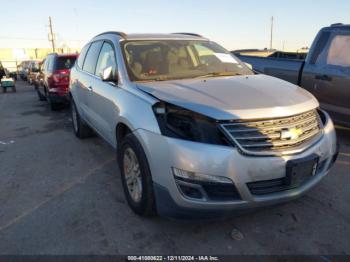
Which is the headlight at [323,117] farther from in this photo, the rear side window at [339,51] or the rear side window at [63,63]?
the rear side window at [63,63]

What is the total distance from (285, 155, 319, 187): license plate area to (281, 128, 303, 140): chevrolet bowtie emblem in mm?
203

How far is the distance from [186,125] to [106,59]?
7.06 ft

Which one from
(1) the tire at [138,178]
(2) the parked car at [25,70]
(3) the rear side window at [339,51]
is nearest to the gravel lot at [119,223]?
(1) the tire at [138,178]

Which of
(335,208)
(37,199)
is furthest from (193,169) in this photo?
(37,199)

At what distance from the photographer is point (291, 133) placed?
2.96 metres

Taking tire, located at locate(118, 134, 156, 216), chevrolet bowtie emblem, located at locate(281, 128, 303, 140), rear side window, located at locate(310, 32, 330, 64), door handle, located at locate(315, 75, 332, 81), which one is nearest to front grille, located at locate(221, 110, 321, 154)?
chevrolet bowtie emblem, located at locate(281, 128, 303, 140)

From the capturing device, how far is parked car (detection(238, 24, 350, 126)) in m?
5.36

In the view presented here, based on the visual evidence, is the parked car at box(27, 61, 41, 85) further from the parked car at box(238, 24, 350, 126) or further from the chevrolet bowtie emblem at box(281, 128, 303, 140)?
the chevrolet bowtie emblem at box(281, 128, 303, 140)

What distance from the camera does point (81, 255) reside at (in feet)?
9.67

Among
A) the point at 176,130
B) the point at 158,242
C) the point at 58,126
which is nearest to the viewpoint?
the point at 176,130

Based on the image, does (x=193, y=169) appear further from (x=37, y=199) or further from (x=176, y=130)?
(x=37, y=199)

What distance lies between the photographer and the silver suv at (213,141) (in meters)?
2.75

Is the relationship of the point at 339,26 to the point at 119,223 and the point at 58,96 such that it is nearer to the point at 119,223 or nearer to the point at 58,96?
the point at 119,223

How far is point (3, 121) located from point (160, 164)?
7.88m
